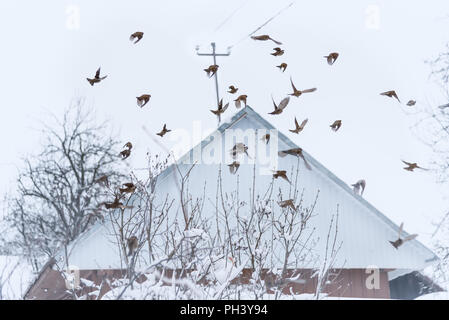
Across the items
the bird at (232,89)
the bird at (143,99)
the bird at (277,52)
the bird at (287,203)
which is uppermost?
the bird at (277,52)

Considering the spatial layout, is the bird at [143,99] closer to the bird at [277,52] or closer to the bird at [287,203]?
the bird at [277,52]

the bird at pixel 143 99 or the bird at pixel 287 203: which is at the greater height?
the bird at pixel 143 99

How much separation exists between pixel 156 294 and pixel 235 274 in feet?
1.10

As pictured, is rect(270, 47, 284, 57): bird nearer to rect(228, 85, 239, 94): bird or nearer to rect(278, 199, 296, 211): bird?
rect(228, 85, 239, 94): bird

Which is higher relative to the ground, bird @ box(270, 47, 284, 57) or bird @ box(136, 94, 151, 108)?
bird @ box(270, 47, 284, 57)

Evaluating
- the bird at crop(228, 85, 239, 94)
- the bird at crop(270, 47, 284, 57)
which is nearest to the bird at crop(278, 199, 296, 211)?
the bird at crop(228, 85, 239, 94)

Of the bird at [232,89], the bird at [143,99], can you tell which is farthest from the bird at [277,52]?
the bird at [143,99]

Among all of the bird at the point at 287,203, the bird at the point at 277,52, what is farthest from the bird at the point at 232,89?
the bird at the point at 287,203

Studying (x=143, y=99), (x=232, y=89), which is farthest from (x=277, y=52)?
(x=143, y=99)

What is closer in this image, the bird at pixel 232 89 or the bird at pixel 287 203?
the bird at pixel 287 203

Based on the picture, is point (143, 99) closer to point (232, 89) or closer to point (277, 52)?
point (232, 89)
